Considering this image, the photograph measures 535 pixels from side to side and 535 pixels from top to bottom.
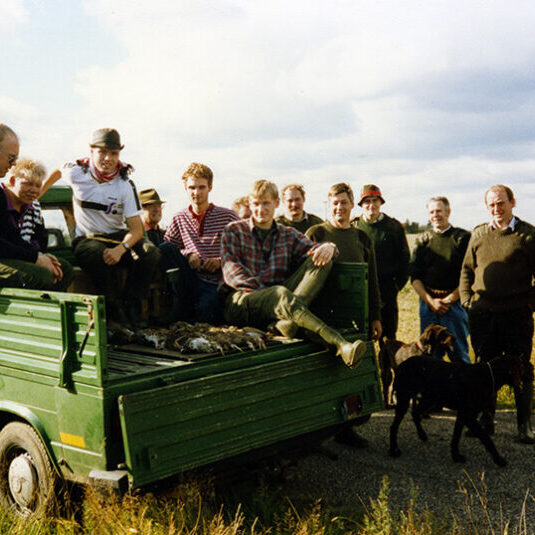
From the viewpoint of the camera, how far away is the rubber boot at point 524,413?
19.6 feet

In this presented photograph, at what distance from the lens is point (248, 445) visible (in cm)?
393

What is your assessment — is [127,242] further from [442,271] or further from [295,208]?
[442,271]

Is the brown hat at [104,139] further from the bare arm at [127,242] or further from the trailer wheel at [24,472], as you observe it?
the trailer wheel at [24,472]

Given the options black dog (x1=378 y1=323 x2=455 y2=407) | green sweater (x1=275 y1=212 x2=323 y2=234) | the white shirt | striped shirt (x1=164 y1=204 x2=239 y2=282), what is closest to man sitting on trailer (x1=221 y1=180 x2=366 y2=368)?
striped shirt (x1=164 y1=204 x2=239 y2=282)

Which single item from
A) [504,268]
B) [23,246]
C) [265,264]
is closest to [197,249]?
[265,264]

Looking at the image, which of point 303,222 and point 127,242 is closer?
point 127,242

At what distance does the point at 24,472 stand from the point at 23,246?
155 centimetres

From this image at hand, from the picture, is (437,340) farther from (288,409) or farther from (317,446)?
(288,409)

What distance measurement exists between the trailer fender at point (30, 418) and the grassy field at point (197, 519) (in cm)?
31

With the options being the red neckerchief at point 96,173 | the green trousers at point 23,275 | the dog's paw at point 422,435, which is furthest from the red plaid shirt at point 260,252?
the dog's paw at point 422,435

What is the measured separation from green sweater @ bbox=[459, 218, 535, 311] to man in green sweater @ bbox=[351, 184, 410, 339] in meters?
0.99

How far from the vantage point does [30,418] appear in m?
3.79

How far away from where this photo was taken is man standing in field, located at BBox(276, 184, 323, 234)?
688cm

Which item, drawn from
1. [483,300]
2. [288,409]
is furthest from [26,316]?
[483,300]
